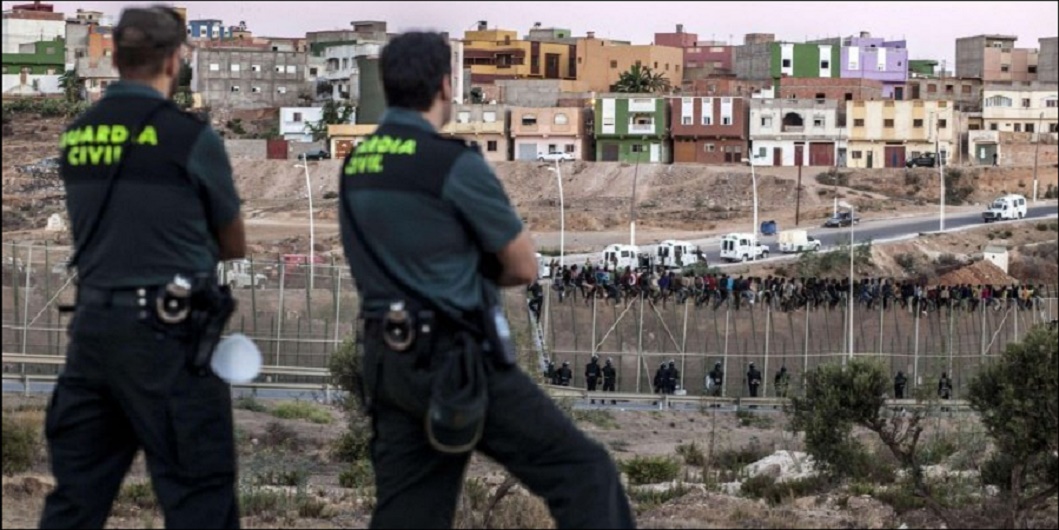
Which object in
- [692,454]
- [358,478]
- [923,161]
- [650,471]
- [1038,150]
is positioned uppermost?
[1038,150]

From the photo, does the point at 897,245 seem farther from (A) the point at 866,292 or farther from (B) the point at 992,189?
(B) the point at 992,189

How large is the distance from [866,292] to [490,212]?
3706 centimetres

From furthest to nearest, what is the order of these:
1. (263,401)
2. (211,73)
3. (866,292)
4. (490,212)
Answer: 1. (211,73)
2. (866,292)
3. (263,401)
4. (490,212)

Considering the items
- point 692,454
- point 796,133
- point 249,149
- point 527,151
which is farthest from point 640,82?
point 692,454

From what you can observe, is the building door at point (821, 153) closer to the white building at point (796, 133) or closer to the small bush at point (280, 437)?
the white building at point (796, 133)

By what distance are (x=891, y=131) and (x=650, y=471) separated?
66.0 m

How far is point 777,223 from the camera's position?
6581cm

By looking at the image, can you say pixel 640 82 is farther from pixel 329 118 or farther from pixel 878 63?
pixel 329 118

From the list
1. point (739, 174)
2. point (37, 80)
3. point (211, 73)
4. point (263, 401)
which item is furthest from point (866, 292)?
point (211, 73)

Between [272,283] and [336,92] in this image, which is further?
[336,92]

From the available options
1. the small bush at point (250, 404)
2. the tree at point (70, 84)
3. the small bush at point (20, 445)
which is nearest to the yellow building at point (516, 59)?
the tree at point (70, 84)

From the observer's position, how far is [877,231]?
2468 inches

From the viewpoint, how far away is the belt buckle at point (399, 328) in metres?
4.52

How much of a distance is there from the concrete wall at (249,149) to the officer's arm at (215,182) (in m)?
75.8
